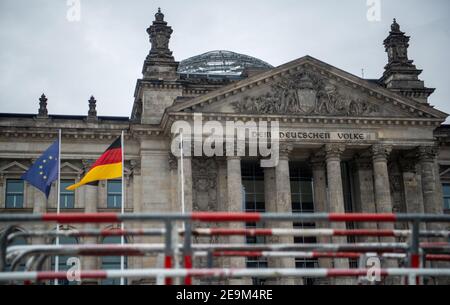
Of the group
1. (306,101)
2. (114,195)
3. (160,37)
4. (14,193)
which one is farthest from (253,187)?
(14,193)

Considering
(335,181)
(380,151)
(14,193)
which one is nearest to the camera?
(335,181)

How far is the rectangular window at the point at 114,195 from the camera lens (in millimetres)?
48531

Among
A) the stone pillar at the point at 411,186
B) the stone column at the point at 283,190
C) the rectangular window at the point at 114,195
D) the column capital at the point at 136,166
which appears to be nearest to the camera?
the stone column at the point at 283,190

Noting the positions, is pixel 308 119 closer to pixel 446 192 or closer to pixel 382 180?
pixel 382 180

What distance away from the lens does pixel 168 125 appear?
46.4 meters

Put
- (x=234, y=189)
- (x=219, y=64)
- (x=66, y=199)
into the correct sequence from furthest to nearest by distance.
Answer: (x=219, y=64), (x=66, y=199), (x=234, y=189)

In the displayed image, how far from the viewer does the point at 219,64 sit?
2640 inches

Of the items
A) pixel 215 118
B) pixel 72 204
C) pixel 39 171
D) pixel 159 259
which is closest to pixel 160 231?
pixel 159 259

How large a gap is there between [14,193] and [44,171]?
397 inches

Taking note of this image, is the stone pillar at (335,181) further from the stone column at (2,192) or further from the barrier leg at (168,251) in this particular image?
the barrier leg at (168,251)

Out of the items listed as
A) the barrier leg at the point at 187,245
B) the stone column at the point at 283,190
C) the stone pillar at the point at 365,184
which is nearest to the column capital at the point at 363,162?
the stone pillar at the point at 365,184

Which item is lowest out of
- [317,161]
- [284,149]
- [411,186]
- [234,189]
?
[234,189]

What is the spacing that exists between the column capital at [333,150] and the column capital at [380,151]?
240cm

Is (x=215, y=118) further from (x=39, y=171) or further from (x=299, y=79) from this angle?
(x=39, y=171)
